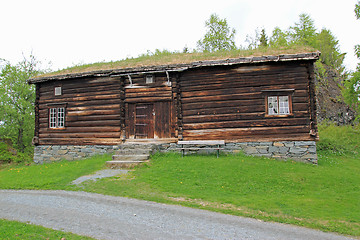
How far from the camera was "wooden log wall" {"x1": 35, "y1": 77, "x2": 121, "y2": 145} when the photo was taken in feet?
46.9

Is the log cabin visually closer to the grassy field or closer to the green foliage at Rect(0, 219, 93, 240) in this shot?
the grassy field

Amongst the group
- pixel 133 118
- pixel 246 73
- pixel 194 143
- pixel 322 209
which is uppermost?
pixel 246 73

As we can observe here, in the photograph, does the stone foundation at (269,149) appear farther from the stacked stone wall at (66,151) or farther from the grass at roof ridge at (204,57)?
the grass at roof ridge at (204,57)

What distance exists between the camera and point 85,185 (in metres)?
8.51

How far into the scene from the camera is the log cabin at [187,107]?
12.1 metres

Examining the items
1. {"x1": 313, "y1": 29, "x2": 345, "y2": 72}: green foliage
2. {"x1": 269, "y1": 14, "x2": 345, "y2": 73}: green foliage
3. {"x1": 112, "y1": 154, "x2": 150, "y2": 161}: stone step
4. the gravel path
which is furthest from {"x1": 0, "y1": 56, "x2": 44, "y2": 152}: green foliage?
{"x1": 313, "y1": 29, "x2": 345, "y2": 72}: green foliage

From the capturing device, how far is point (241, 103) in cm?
1269

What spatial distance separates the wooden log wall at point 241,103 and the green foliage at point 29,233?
9000 mm

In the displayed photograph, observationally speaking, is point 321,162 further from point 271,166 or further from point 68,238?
point 68,238

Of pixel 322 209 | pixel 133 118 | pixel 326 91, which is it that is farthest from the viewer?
pixel 326 91

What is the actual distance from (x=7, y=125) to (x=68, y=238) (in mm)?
23941

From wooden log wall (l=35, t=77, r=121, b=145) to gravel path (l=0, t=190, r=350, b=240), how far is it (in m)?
7.41

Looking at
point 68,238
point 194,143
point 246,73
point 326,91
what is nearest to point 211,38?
point 326,91

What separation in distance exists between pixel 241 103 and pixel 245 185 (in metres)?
5.49
